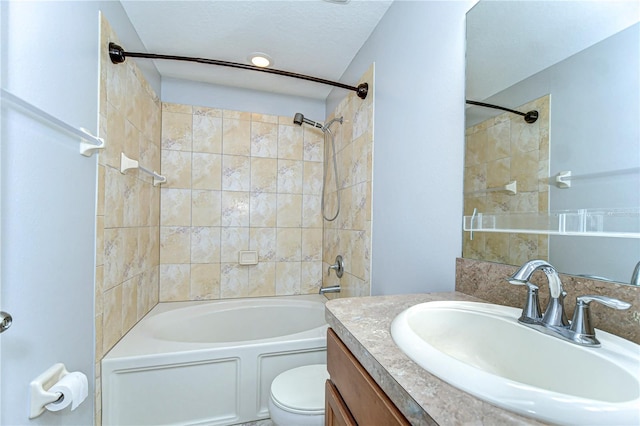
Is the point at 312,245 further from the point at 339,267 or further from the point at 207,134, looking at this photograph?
the point at 207,134

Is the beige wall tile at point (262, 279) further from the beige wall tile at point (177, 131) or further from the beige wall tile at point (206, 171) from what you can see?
the beige wall tile at point (177, 131)

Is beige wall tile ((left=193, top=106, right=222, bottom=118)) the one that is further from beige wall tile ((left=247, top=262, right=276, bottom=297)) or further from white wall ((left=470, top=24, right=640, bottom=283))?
white wall ((left=470, top=24, right=640, bottom=283))

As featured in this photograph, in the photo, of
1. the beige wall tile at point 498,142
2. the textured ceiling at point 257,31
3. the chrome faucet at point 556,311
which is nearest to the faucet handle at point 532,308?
the chrome faucet at point 556,311

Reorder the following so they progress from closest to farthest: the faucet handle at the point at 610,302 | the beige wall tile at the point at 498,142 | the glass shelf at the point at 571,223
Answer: the faucet handle at the point at 610,302 → the glass shelf at the point at 571,223 → the beige wall tile at the point at 498,142

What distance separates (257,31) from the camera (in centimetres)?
170

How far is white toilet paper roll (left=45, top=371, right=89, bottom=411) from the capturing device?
893 millimetres

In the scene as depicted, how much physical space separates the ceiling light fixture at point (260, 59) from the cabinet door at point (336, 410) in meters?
2.00

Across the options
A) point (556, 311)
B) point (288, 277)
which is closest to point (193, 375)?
point (288, 277)

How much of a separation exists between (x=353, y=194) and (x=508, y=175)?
3.64 feet

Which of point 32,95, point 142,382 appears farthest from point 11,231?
point 142,382

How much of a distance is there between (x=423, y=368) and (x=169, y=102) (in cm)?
257

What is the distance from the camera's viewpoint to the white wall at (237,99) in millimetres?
2289

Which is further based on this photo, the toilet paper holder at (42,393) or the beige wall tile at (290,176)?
the beige wall tile at (290,176)

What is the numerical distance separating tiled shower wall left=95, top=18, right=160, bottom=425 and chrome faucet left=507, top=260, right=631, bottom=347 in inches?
62.7
